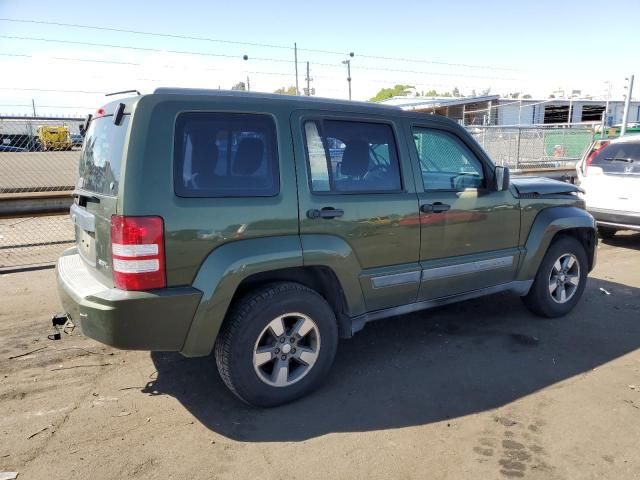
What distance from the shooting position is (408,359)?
386 cm

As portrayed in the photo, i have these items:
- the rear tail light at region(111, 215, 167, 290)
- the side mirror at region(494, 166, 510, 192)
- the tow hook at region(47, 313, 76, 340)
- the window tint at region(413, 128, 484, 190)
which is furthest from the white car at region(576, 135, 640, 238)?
the tow hook at region(47, 313, 76, 340)

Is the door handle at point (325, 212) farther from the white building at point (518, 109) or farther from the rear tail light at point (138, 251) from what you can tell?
the white building at point (518, 109)

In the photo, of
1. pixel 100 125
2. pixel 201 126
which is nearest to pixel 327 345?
pixel 201 126

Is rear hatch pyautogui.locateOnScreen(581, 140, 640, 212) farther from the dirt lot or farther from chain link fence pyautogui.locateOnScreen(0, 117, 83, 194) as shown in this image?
chain link fence pyautogui.locateOnScreen(0, 117, 83, 194)

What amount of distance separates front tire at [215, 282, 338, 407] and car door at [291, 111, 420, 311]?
325 millimetres

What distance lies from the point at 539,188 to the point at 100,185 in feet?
11.9

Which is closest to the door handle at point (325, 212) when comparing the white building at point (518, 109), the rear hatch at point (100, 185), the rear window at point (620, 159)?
the rear hatch at point (100, 185)

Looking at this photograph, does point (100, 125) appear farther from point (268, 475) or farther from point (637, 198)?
point (637, 198)

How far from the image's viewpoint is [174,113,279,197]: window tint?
8.99 ft

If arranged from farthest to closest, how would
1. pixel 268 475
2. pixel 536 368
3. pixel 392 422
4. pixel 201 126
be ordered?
pixel 536 368 < pixel 392 422 < pixel 201 126 < pixel 268 475

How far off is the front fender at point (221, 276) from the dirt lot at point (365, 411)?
0.59m

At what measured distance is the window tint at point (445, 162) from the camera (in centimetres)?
378

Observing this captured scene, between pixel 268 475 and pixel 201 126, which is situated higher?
pixel 201 126

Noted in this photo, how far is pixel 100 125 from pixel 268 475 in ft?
7.90
